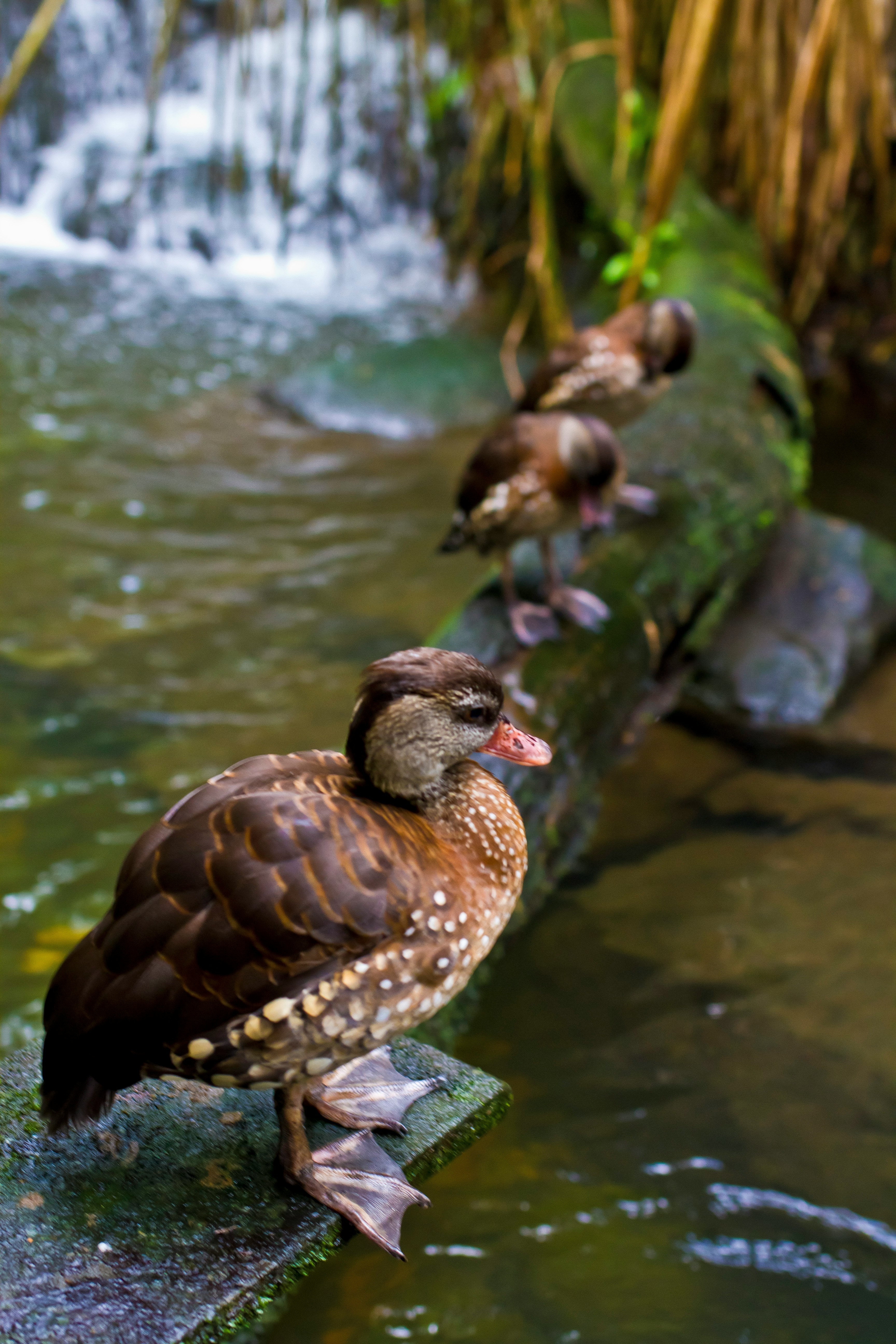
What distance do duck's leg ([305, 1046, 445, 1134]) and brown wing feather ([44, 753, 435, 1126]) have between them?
351mm

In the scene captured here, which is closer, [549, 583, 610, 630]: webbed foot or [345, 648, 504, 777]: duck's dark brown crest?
[345, 648, 504, 777]: duck's dark brown crest

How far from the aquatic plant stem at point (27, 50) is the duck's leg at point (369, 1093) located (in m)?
1.64

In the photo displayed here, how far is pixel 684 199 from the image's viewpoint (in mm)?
6398

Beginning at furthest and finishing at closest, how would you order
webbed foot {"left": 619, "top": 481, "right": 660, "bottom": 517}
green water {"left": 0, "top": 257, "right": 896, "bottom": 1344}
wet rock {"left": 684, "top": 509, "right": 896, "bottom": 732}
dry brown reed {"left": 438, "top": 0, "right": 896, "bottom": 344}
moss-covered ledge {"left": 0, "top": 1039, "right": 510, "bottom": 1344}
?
wet rock {"left": 684, "top": 509, "right": 896, "bottom": 732} → webbed foot {"left": 619, "top": 481, "right": 660, "bottom": 517} → green water {"left": 0, "top": 257, "right": 896, "bottom": 1344} → dry brown reed {"left": 438, "top": 0, "right": 896, "bottom": 344} → moss-covered ledge {"left": 0, "top": 1039, "right": 510, "bottom": 1344}

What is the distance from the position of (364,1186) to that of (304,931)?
1.63 feet

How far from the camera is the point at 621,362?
4.17 m

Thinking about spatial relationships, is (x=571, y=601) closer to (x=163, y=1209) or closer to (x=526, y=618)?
(x=526, y=618)

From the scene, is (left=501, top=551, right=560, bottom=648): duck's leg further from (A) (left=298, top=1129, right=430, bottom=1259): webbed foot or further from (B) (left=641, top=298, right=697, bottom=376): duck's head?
(A) (left=298, top=1129, right=430, bottom=1259): webbed foot

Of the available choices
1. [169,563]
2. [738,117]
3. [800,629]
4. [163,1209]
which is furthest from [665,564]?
[163,1209]

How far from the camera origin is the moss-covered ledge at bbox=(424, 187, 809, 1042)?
317 cm

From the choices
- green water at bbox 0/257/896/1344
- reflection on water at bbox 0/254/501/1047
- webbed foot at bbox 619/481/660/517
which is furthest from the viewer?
webbed foot at bbox 619/481/660/517

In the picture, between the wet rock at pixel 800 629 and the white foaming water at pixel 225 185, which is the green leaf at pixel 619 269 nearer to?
the wet rock at pixel 800 629

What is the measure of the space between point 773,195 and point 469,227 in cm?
570

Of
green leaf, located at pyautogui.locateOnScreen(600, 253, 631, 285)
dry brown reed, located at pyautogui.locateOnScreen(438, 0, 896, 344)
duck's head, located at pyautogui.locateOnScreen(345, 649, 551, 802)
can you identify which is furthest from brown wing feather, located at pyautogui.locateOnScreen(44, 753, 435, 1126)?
green leaf, located at pyautogui.locateOnScreen(600, 253, 631, 285)
